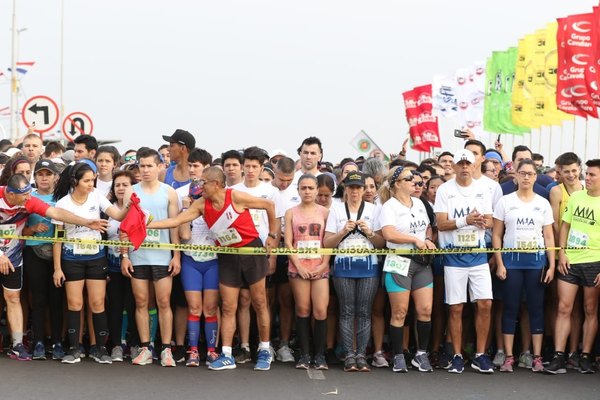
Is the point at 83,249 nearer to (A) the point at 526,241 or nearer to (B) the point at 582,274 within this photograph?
(A) the point at 526,241

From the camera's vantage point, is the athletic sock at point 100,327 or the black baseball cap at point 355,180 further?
the athletic sock at point 100,327

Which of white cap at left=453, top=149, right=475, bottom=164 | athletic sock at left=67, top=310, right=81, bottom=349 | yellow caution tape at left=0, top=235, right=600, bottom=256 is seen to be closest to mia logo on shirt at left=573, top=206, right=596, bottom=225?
yellow caution tape at left=0, top=235, right=600, bottom=256

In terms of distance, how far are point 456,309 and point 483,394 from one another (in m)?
1.35

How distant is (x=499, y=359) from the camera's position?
32.8 ft

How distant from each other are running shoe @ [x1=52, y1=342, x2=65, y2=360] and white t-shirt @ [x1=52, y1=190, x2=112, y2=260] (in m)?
0.96

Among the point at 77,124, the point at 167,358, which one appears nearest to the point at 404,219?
the point at 167,358

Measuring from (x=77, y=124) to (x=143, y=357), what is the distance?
1005cm

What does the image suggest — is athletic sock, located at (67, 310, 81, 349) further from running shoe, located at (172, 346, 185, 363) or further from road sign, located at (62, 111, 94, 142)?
road sign, located at (62, 111, 94, 142)

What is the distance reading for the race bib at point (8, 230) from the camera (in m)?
9.58

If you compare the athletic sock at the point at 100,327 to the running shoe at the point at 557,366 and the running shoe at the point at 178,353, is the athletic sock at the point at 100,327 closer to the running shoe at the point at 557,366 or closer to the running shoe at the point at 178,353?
the running shoe at the point at 178,353

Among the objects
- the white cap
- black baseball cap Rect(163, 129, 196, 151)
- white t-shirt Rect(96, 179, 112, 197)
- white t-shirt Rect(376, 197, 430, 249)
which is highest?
black baseball cap Rect(163, 129, 196, 151)

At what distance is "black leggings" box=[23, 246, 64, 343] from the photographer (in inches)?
385

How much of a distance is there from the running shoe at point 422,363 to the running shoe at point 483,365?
0.47 meters

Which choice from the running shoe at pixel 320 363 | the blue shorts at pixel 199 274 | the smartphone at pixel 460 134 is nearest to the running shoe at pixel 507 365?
the running shoe at pixel 320 363
